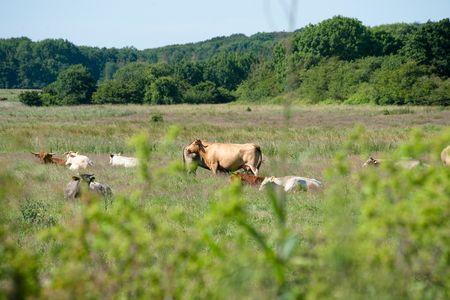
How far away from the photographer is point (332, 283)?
3.00m

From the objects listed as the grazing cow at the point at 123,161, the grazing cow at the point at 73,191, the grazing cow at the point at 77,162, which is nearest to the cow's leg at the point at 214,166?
the grazing cow at the point at 123,161

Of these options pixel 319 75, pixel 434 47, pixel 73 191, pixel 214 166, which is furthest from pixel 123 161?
pixel 319 75

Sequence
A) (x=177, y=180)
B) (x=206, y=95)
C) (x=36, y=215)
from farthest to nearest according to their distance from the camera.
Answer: (x=206, y=95) → (x=177, y=180) → (x=36, y=215)

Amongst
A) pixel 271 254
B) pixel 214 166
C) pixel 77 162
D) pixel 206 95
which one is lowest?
pixel 206 95

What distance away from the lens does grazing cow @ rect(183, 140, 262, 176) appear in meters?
17.1

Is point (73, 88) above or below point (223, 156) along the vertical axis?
below

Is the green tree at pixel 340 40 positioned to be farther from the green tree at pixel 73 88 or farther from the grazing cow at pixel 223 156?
the grazing cow at pixel 223 156

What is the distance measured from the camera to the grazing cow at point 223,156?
56.2 ft

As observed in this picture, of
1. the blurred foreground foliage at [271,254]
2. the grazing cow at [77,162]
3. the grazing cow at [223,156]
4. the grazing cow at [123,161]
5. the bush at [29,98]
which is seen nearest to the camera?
the blurred foreground foliage at [271,254]

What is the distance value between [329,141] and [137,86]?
64.2 metres

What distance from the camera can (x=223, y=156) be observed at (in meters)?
17.4

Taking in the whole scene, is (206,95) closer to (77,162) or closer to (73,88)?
(73,88)

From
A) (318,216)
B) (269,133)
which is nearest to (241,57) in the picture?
(269,133)

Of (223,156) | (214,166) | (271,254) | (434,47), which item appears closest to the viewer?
(271,254)
